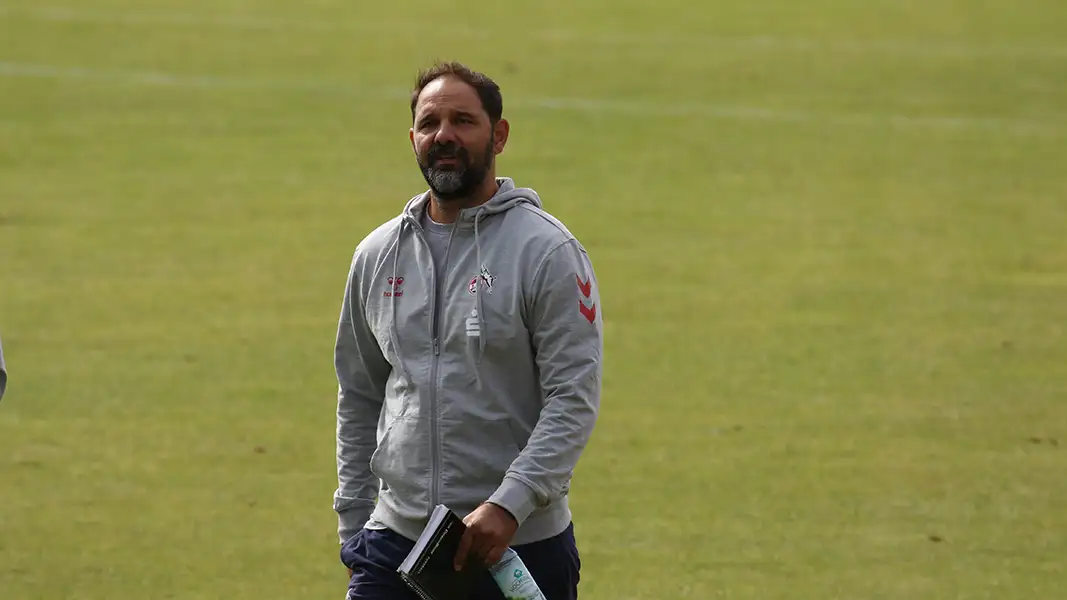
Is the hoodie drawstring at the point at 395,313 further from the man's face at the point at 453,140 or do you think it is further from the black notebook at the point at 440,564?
the black notebook at the point at 440,564

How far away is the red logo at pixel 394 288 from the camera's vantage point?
4.82 metres

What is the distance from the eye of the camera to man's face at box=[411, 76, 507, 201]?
15.5ft

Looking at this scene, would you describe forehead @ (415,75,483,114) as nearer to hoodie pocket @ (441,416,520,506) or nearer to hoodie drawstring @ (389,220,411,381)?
hoodie drawstring @ (389,220,411,381)

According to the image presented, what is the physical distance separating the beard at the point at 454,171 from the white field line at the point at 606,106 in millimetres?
12781

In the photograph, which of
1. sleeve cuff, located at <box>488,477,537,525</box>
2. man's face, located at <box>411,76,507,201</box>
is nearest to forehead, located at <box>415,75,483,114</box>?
man's face, located at <box>411,76,507,201</box>

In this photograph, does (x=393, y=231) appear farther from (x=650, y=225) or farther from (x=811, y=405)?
(x=650, y=225)

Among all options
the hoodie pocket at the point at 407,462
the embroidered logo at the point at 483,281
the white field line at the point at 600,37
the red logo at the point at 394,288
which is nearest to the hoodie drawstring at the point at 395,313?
the red logo at the point at 394,288

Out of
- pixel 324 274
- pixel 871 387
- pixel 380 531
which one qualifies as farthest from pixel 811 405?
Result: pixel 380 531

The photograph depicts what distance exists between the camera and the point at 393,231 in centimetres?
493

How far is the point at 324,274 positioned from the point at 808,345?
3.50m

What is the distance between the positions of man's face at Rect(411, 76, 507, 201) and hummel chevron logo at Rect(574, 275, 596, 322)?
0.39 m

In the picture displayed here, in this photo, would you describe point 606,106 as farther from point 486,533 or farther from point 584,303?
point 486,533

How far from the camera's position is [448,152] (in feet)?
15.5

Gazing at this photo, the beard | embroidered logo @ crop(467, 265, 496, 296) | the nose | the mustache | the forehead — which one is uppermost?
the forehead
